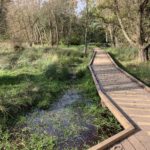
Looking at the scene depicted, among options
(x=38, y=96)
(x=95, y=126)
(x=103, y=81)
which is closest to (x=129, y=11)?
(x=103, y=81)

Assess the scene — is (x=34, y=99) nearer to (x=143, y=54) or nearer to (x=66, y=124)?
(x=66, y=124)

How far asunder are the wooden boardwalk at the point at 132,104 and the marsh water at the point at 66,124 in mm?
813

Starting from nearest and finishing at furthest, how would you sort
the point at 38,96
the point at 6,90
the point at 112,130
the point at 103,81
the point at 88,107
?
the point at 112,130 < the point at 88,107 < the point at 38,96 < the point at 6,90 < the point at 103,81

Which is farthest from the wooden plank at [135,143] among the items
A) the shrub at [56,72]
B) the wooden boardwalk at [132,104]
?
the shrub at [56,72]

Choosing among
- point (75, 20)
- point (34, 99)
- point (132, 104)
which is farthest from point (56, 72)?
point (75, 20)

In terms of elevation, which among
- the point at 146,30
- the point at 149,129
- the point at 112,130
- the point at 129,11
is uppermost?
the point at 129,11

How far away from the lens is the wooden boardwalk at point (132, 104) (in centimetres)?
420

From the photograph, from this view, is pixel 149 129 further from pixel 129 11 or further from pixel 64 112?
pixel 129 11

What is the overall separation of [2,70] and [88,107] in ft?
23.4

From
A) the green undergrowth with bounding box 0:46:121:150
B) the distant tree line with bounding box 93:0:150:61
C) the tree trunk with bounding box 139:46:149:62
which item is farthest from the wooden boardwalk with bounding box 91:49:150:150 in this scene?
the distant tree line with bounding box 93:0:150:61

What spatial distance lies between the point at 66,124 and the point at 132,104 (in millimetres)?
1635

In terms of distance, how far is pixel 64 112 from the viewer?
22.6 ft

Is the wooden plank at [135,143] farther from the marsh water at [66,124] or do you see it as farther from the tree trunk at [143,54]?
the tree trunk at [143,54]

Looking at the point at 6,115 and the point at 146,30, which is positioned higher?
the point at 146,30
